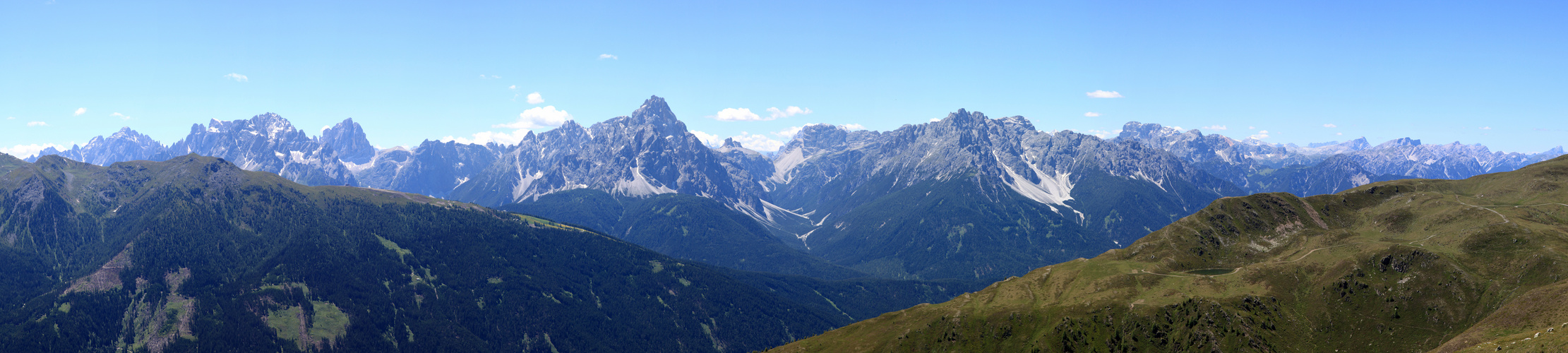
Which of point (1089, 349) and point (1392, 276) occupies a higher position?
point (1392, 276)

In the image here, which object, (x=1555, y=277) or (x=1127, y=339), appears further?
(x=1127, y=339)

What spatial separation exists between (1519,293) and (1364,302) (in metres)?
30.1

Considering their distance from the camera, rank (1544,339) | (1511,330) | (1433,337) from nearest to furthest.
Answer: (1544,339), (1511,330), (1433,337)

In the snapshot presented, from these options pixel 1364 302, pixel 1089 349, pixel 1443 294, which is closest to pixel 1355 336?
pixel 1364 302

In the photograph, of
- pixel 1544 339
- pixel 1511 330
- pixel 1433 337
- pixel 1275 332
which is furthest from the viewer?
pixel 1275 332

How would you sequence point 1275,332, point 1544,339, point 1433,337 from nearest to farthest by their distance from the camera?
point 1544,339, point 1433,337, point 1275,332

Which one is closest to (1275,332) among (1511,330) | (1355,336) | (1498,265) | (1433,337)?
(1355,336)

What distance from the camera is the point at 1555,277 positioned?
180m

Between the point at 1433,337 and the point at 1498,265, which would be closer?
the point at 1433,337

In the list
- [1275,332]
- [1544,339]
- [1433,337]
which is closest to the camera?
[1544,339]

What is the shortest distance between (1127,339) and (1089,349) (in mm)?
10281

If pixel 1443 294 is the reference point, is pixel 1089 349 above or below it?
below

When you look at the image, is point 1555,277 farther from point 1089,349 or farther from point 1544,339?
point 1089,349

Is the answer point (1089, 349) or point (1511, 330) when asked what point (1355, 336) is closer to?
point (1511, 330)
